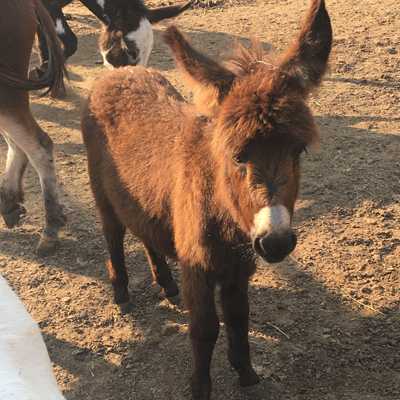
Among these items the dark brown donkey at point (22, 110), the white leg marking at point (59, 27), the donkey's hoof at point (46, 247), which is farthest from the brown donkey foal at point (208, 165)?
the white leg marking at point (59, 27)

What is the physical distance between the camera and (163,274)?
13.4 ft

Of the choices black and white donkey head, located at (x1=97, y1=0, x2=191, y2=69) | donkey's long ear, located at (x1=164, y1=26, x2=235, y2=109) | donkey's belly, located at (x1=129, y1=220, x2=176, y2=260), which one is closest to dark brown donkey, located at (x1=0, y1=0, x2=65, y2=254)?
black and white donkey head, located at (x1=97, y1=0, x2=191, y2=69)

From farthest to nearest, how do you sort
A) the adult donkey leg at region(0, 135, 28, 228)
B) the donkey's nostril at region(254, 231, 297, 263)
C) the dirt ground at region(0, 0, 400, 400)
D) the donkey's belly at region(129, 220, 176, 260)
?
the adult donkey leg at region(0, 135, 28, 228) → the dirt ground at region(0, 0, 400, 400) → the donkey's belly at region(129, 220, 176, 260) → the donkey's nostril at region(254, 231, 297, 263)

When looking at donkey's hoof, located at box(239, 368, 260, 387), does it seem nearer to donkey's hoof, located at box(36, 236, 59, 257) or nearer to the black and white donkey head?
donkey's hoof, located at box(36, 236, 59, 257)

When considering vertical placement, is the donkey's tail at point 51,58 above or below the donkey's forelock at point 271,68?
below

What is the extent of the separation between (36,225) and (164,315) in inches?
66.5

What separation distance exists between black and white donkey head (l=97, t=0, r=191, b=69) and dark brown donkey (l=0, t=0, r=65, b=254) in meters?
1.35

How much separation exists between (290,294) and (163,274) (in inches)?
34.5

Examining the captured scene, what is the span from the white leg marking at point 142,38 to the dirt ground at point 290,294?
112cm

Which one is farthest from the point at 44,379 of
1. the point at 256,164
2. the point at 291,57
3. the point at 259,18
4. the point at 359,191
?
the point at 259,18

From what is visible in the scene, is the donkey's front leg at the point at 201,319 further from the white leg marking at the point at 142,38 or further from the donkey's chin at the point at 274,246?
the white leg marking at the point at 142,38

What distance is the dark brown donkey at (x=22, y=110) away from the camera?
14.9ft

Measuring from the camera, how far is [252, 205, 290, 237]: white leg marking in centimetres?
239

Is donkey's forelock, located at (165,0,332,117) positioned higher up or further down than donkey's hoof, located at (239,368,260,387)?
higher up
